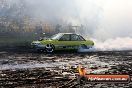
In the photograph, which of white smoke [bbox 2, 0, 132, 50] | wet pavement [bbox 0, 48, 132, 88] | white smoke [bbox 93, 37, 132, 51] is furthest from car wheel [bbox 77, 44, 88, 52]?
wet pavement [bbox 0, 48, 132, 88]

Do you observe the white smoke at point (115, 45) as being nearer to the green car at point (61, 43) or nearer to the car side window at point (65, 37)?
the green car at point (61, 43)

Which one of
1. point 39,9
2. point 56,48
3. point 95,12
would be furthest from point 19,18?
point 56,48

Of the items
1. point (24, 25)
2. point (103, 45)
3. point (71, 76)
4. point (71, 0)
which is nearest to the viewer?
point (71, 76)

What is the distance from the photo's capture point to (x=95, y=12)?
A: 35938 millimetres

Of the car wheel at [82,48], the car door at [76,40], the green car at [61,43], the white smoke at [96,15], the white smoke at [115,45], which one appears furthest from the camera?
the white smoke at [96,15]

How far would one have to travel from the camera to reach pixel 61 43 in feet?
74.1

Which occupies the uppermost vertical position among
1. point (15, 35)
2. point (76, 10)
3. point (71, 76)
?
point (76, 10)

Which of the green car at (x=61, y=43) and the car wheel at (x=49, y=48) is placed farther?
the car wheel at (x=49, y=48)

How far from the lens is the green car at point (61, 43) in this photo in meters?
22.0

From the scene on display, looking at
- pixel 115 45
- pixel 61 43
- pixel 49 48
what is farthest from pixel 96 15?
pixel 49 48

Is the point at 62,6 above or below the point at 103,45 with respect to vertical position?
above

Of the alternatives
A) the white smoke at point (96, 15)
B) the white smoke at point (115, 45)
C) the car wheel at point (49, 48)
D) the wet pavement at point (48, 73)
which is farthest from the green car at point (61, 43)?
the white smoke at point (96, 15)

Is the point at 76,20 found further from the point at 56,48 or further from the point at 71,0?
the point at 56,48

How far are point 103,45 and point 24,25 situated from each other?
17.0 m
